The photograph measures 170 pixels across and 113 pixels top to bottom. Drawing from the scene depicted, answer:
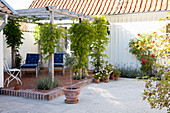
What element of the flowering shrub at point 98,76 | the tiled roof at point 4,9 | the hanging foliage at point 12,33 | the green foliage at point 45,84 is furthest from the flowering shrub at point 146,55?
the tiled roof at point 4,9

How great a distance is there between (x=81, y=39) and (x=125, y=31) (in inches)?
122

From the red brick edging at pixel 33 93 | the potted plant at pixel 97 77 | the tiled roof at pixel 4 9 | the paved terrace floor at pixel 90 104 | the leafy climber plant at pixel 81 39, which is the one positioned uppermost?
the tiled roof at pixel 4 9

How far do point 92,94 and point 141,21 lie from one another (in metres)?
5.00

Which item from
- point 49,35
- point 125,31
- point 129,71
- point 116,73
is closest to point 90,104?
point 49,35

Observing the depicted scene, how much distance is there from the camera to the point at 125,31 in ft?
34.3

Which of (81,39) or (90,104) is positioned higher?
(81,39)

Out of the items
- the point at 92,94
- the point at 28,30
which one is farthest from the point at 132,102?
the point at 28,30

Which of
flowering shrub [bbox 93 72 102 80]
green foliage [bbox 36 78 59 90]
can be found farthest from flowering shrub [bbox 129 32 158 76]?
green foliage [bbox 36 78 59 90]

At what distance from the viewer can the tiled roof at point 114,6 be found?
9.72m

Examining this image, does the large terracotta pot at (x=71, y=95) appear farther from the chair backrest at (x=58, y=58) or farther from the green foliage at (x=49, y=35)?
the chair backrest at (x=58, y=58)

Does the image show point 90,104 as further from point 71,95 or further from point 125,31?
point 125,31

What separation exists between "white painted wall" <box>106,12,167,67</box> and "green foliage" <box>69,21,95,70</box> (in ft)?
8.53

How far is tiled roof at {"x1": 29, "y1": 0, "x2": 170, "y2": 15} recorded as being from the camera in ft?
31.9

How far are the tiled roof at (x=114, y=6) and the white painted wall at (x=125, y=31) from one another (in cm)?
32
